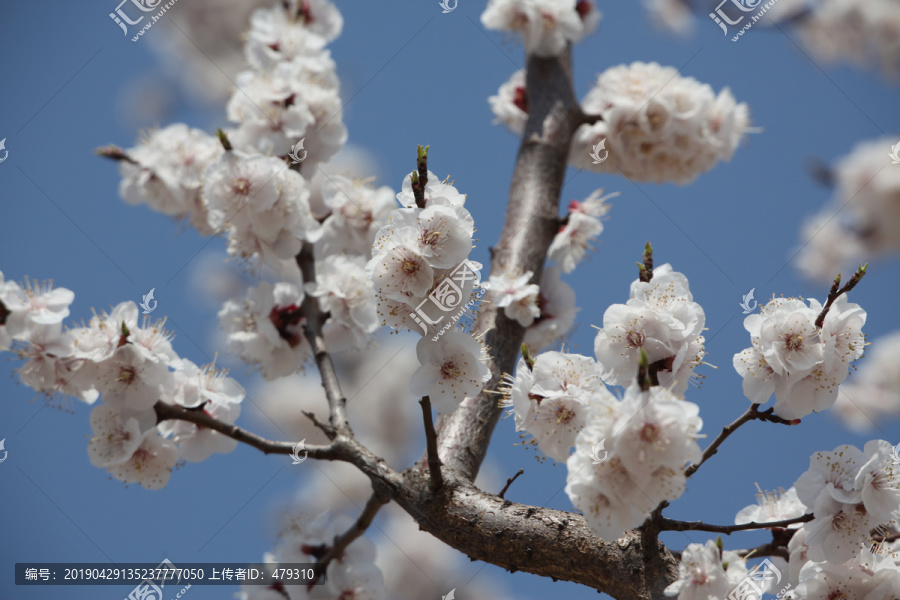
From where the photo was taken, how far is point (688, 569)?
1.82m

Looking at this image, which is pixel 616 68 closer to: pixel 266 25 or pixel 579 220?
pixel 579 220

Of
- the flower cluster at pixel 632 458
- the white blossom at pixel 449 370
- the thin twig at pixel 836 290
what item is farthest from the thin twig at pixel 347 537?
the thin twig at pixel 836 290

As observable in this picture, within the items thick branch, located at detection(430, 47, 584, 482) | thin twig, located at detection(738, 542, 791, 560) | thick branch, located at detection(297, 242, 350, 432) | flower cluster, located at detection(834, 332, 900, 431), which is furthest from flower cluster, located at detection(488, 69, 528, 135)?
flower cluster, located at detection(834, 332, 900, 431)

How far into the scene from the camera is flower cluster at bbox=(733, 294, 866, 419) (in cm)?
197

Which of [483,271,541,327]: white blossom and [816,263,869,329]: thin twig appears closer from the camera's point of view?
[816,263,869,329]: thin twig

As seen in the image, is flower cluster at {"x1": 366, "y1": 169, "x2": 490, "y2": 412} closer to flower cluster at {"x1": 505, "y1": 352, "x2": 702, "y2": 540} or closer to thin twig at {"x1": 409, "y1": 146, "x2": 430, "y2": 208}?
thin twig at {"x1": 409, "y1": 146, "x2": 430, "y2": 208}

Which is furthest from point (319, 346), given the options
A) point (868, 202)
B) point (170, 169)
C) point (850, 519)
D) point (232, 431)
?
point (868, 202)

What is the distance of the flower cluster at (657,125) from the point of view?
11.5 ft

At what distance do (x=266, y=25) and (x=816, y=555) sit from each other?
3158mm

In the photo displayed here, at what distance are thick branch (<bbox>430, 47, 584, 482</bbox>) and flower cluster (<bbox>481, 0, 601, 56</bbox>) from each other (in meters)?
0.11

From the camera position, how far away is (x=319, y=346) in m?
2.79

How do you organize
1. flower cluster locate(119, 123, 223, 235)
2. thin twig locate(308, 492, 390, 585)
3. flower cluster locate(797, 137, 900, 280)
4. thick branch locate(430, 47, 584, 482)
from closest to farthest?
thin twig locate(308, 492, 390, 585), thick branch locate(430, 47, 584, 482), flower cluster locate(119, 123, 223, 235), flower cluster locate(797, 137, 900, 280)

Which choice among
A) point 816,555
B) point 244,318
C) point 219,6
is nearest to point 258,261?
point 244,318

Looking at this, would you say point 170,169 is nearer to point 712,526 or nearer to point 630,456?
point 630,456
